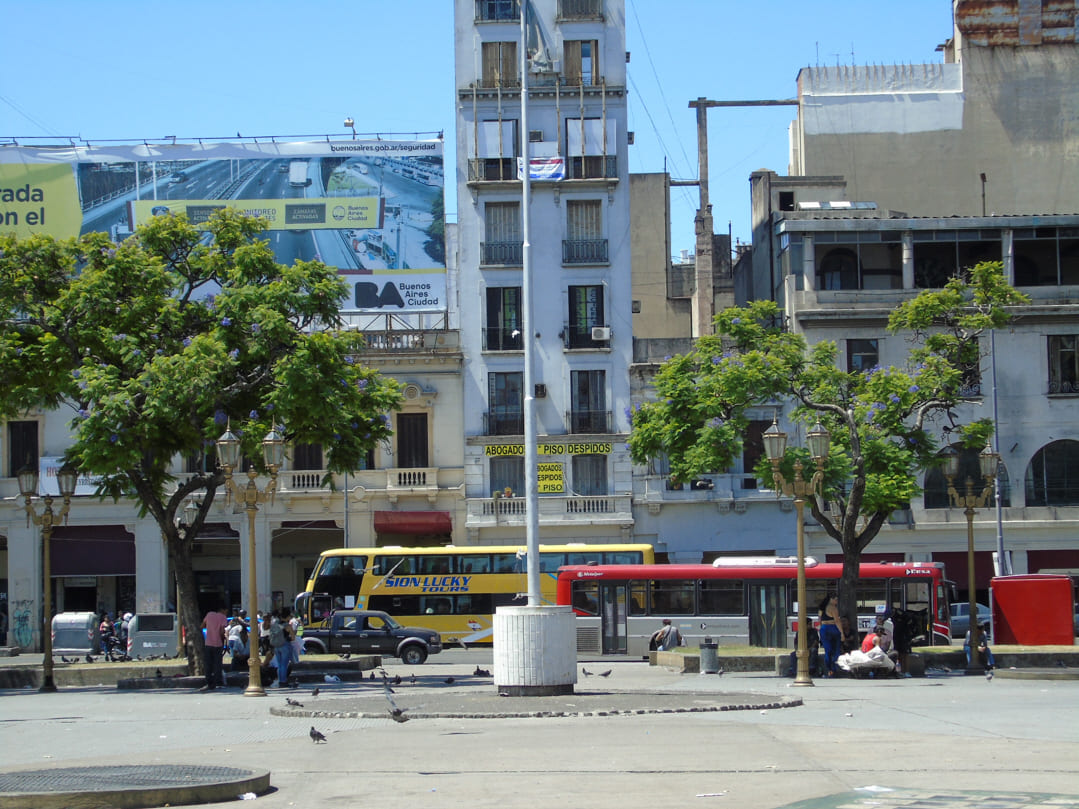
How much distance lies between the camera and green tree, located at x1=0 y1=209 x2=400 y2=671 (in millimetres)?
25484

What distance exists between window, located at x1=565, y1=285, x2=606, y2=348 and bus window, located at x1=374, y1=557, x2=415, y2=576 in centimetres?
1065

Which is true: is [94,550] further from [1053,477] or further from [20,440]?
[1053,477]

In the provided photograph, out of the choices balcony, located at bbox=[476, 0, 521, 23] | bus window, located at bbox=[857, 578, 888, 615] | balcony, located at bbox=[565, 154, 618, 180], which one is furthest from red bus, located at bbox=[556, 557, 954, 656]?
balcony, located at bbox=[476, 0, 521, 23]

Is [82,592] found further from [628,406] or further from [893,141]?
[893,141]

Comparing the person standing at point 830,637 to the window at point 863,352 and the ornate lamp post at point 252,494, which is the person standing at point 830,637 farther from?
the window at point 863,352

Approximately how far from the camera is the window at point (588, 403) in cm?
4881

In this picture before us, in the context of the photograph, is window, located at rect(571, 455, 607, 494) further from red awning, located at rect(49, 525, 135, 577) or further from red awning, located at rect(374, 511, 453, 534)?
red awning, located at rect(49, 525, 135, 577)

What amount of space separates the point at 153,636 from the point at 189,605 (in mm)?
15384

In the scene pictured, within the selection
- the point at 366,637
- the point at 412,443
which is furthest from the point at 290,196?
the point at 366,637

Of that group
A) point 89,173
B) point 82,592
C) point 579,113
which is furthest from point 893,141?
point 82,592

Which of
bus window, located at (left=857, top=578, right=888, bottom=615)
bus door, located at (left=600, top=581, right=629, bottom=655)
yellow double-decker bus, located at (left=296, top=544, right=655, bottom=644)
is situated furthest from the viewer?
yellow double-decker bus, located at (left=296, top=544, right=655, bottom=644)

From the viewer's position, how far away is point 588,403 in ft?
161

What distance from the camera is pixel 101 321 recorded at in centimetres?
2658

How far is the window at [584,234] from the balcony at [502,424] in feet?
18.9
